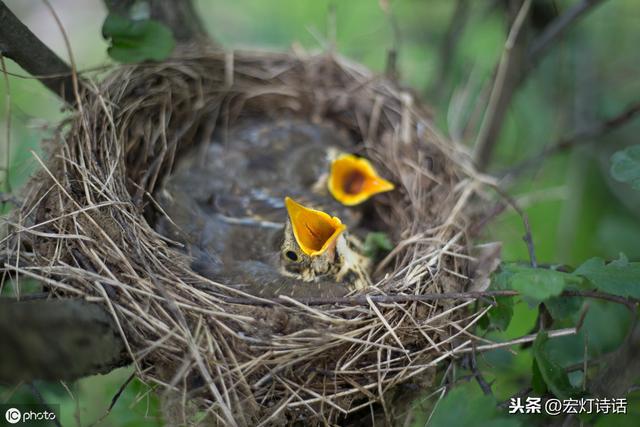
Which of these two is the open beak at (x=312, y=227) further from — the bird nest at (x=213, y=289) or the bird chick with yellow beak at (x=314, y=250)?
the bird nest at (x=213, y=289)

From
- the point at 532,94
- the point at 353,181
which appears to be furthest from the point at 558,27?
the point at 532,94

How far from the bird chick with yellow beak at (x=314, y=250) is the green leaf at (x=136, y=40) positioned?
27.8 inches

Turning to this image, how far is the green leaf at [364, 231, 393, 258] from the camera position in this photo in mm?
2174

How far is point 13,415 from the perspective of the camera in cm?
156

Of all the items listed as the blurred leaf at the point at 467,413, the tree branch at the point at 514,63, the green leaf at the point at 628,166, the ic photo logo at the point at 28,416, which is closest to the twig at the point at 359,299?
the blurred leaf at the point at 467,413

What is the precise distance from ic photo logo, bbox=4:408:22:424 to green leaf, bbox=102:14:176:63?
3.84 ft

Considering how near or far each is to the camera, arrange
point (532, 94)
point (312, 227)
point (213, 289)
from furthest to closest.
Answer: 1. point (532, 94)
2. point (312, 227)
3. point (213, 289)

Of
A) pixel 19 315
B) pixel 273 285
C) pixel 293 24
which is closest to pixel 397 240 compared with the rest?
pixel 273 285

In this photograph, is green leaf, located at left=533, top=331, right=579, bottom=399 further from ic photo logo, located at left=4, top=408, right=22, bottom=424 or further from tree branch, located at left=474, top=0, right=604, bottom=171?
ic photo logo, located at left=4, top=408, right=22, bottom=424

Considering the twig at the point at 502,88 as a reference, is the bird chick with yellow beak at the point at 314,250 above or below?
below

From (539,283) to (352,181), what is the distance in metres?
1.16

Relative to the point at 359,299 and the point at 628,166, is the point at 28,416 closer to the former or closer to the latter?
the point at 359,299

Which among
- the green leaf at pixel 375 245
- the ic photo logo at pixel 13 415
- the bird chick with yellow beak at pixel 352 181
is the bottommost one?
the ic photo logo at pixel 13 415

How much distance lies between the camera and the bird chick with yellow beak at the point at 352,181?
2.29 metres
